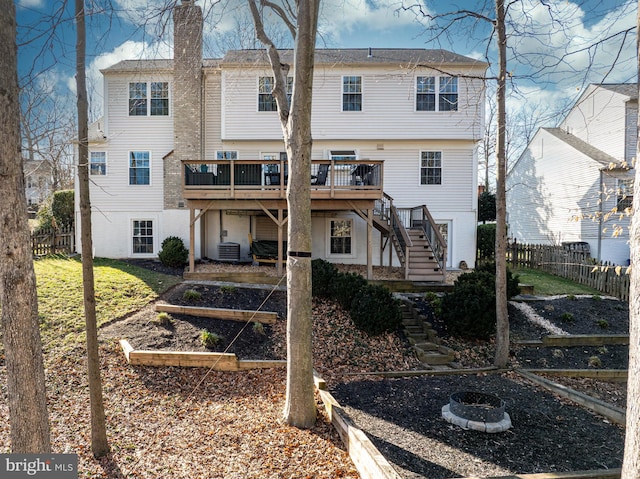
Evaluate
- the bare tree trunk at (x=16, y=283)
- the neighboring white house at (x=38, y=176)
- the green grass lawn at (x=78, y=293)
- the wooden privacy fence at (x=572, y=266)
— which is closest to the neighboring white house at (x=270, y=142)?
the neighboring white house at (x=38, y=176)

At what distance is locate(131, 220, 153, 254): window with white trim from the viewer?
15859mm

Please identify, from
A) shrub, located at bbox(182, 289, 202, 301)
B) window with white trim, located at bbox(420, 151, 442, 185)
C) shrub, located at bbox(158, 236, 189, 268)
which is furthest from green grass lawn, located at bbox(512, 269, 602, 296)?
shrub, located at bbox(158, 236, 189, 268)

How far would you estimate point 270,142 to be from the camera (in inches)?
609

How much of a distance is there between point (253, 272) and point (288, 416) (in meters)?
7.65

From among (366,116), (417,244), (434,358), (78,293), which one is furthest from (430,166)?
(78,293)

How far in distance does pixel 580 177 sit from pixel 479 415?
17860mm

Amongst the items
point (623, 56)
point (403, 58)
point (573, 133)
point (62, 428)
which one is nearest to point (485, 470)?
point (623, 56)

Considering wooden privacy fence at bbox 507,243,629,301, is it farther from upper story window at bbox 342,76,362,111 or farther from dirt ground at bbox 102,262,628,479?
upper story window at bbox 342,76,362,111

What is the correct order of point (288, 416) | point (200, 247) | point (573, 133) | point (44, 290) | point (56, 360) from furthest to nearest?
point (573, 133), point (200, 247), point (44, 290), point (56, 360), point (288, 416)

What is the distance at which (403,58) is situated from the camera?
51.5 feet

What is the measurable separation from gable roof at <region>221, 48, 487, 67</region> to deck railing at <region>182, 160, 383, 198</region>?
14.1 feet

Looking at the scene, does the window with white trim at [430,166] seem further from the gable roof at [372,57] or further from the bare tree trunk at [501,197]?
the bare tree trunk at [501,197]

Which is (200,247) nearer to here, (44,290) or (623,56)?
(44,290)

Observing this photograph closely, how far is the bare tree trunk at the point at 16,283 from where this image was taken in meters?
3.10
